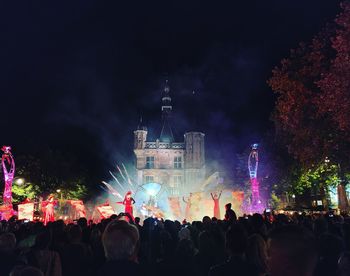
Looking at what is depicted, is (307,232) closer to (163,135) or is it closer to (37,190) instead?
(37,190)

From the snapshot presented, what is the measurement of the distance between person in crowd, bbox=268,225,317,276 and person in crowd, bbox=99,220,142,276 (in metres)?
1.43

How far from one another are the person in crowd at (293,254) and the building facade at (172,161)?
7008 centimetres

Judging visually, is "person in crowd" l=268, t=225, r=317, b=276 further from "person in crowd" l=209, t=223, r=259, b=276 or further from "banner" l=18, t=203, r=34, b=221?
"banner" l=18, t=203, r=34, b=221

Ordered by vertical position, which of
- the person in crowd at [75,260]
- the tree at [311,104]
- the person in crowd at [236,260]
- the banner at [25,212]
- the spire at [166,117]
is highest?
the spire at [166,117]

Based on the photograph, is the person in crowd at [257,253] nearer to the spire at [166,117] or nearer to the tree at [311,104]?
the tree at [311,104]

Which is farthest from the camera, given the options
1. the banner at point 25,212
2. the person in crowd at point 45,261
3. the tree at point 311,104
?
the banner at point 25,212

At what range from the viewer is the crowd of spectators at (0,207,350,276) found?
8.16ft

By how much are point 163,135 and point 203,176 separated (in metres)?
14.0

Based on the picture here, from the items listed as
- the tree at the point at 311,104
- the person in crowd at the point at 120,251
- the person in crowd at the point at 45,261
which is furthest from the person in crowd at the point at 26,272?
the tree at the point at 311,104

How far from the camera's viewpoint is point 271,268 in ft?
8.13

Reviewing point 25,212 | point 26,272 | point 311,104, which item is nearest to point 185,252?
point 26,272

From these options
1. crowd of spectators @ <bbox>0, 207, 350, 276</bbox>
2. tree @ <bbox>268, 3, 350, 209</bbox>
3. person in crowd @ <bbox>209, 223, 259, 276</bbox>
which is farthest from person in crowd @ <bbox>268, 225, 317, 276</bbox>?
tree @ <bbox>268, 3, 350, 209</bbox>

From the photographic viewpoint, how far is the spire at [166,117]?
264 feet

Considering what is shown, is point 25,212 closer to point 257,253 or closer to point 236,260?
point 257,253
